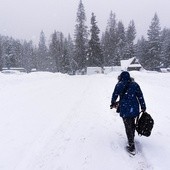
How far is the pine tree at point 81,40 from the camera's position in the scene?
72.6 m

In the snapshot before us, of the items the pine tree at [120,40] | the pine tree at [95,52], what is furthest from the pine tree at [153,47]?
the pine tree at [95,52]

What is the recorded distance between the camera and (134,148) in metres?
6.67

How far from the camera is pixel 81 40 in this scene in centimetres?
7481

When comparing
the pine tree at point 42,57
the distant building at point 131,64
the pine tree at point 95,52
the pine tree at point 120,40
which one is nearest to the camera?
the distant building at point 131,64

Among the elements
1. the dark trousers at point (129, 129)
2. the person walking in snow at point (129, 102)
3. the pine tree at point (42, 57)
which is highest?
the person walking in snow at point (129, 102)

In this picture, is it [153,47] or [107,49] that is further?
[107,49]

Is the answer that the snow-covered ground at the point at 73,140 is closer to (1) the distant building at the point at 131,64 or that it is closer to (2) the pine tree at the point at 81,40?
(1) the distant building at the point at 131,64

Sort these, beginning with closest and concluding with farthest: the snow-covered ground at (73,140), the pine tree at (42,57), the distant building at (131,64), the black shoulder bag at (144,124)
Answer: the snow-covered ground at (73,140) → the black shoulder bag at (144,124) → the distant building at (131,64) → the pine tree at (42,57)

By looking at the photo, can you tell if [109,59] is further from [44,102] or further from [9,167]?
[9,167]

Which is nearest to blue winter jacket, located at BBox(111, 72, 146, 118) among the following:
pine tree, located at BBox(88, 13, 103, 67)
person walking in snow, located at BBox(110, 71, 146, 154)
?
person walking in snow, located at BBox(110, 71, 146, 154)

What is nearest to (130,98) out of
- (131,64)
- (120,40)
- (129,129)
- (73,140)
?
(129,129)

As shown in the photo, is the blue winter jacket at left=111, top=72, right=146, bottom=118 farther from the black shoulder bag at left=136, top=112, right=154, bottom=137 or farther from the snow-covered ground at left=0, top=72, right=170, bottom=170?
the snow-covered ground at left=0, top=72, right=170, bottom=170

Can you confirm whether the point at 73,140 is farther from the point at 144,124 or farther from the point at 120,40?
the point at 120,40

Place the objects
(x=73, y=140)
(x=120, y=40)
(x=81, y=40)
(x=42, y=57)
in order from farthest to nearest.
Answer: (x=42, y=57) → (x=120, y=40) → (x=81, y=40) → (x=73, y=140)
